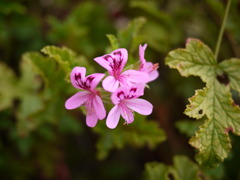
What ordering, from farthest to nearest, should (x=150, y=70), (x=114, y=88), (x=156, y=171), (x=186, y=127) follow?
(x=186, y=127) → (x=156, y=171) → (x=150, y=70) → (x=114, y=88)

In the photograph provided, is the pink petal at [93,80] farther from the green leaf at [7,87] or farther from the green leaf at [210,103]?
the green leaf at [7,87]

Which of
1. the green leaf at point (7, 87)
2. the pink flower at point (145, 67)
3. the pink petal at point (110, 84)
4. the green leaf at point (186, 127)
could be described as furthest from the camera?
the green leaf at point (7, 87)

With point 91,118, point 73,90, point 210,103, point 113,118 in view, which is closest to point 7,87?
point 73,90

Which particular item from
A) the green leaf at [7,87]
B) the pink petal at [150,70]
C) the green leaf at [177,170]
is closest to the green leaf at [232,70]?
the pink petal at [150,70]

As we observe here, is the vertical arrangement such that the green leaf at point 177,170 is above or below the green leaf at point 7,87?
below

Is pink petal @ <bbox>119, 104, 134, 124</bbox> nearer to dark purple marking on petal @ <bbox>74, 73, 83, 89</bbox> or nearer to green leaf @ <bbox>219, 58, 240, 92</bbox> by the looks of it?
dark purple marking on petal @ <bbox>74, 73, 83, 89</bbox>

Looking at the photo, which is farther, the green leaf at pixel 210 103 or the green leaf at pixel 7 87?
the green leaf at pixel 7 87

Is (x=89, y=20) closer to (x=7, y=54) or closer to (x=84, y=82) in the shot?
(x=7, y=54)

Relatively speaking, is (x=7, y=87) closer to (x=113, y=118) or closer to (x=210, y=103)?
(x=113, y=118)
